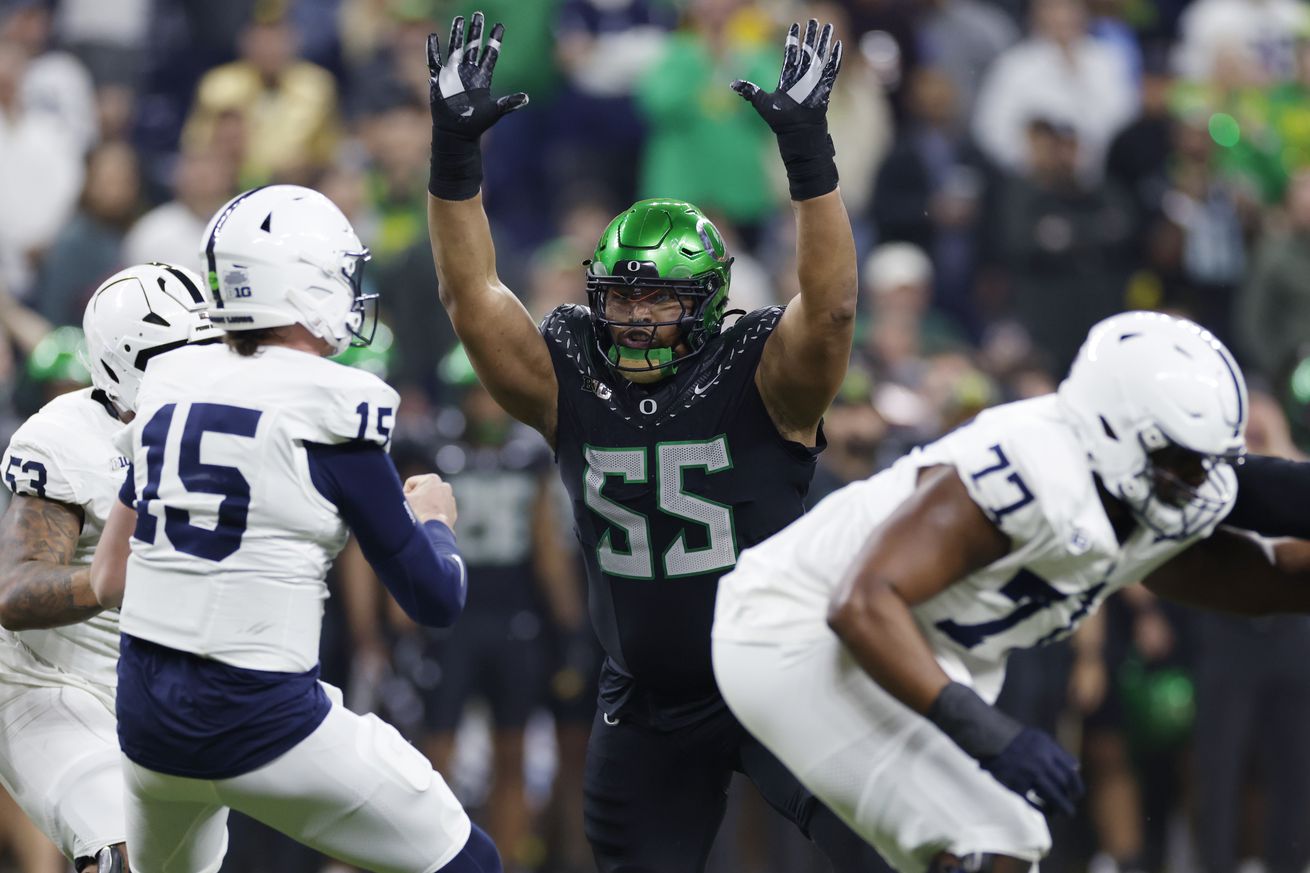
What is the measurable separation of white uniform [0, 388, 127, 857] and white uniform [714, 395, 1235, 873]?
1540 millimetres

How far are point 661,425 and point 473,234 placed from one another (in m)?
0.64

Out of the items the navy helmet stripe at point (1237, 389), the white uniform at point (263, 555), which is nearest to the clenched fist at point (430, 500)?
the white uniform at point (263, 555)

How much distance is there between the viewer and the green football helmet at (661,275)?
454 centimetres

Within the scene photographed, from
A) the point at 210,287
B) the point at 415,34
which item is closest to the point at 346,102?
the point at 415,34

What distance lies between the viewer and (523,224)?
9.73 m

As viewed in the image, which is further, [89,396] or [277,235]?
[89,396]

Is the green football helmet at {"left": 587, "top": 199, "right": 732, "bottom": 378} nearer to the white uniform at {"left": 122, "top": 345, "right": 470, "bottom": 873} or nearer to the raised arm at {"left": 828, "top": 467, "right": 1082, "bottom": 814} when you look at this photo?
the white uniform at {"left": 122, "top": 345, "right": 470, "bottom": 873}

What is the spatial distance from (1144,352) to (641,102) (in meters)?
6.27

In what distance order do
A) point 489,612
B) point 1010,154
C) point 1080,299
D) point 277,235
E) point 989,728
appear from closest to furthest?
1. point 989,728
2. point 277,235
3. point 489,612
4. point 1080,299
5. point 1010,154

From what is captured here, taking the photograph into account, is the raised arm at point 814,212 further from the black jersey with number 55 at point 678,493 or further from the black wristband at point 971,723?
the black wristband at point 971,723

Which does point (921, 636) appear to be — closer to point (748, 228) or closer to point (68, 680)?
point (68, 680)

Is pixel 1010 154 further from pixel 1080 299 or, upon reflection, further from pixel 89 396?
pixel 89 396

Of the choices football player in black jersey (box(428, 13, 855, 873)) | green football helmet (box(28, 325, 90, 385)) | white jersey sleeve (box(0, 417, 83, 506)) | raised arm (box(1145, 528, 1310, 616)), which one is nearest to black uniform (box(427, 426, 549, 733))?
green football helmet (box(28, 325, 90, 385))

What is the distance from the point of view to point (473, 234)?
4613 mm
